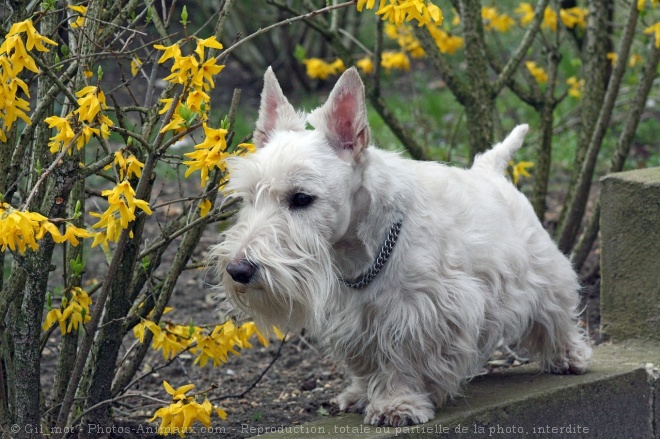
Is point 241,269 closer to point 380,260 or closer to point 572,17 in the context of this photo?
point 380,260

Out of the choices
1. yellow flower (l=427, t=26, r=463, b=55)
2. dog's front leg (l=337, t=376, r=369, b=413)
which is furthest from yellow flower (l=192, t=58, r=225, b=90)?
yellow flower (l=427, t=26, r=463, b=55)

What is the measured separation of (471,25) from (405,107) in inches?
187

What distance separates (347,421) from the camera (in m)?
3.31

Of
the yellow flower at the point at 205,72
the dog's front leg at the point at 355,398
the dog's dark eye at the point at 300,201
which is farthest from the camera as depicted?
the dog's front leg at the point at 355,398

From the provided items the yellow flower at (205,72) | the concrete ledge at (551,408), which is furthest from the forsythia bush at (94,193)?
the concrete ledge at (551,408)

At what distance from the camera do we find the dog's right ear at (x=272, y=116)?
3301mm

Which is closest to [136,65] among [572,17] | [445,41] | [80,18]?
[80,18]

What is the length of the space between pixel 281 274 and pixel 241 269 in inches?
5.2

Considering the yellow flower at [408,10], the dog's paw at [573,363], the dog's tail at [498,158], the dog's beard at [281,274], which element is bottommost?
the dog's paw at [573,363]

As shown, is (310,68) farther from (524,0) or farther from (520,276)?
(524,0)

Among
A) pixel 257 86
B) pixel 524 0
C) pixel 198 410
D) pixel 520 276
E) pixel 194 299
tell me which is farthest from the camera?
pixel 524 0

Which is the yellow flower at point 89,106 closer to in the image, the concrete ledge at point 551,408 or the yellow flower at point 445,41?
the concrete ledge at point 551,408

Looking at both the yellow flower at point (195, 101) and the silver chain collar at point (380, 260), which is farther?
the silver chain collar at point (380, 260)

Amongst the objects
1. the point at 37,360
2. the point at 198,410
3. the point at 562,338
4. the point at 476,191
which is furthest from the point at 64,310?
the point at 562,338
